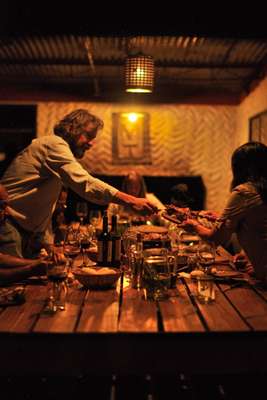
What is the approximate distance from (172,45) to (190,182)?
2969 millimetres

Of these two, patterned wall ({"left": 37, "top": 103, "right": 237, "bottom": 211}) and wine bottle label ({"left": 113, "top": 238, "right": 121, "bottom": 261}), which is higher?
patterned wall ({"left": 37, "top": 103, "right": 237, "bottom": 211})

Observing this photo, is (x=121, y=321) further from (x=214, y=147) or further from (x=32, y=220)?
(x=214, y=147)

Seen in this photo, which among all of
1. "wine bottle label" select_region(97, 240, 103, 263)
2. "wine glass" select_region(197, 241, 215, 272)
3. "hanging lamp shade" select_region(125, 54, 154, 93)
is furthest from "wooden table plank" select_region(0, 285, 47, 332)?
"hanging lamp shade" select_region(125, 54, 154, 93)

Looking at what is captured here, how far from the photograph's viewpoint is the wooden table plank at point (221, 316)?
1941 mm

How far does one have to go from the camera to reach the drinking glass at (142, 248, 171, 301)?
→ 2359mm

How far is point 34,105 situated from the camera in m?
9.15

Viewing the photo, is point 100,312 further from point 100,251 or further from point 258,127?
point 258,127

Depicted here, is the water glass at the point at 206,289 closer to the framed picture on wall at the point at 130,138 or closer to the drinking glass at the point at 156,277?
the drinking glass at the point at 156,277

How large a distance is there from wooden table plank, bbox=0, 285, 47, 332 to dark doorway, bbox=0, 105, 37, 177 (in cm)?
719

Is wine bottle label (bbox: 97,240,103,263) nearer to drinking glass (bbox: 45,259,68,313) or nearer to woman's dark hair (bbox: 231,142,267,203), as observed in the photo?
drinking glass (bbox: 45,259,68,313)

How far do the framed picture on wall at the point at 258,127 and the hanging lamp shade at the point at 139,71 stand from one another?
2476 mm

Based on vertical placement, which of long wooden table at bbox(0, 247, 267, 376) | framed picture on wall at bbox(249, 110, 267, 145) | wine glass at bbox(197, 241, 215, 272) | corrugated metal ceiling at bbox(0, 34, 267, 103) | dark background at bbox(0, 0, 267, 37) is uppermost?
corrugated metal ceiling at bbox(0, 34, 267, 103)

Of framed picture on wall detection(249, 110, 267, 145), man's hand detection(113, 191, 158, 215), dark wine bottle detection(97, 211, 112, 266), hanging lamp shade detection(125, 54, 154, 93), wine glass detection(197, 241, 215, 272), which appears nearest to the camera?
wine glass detection(197, 241, 215, 272)

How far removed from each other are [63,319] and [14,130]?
25.7 ft
